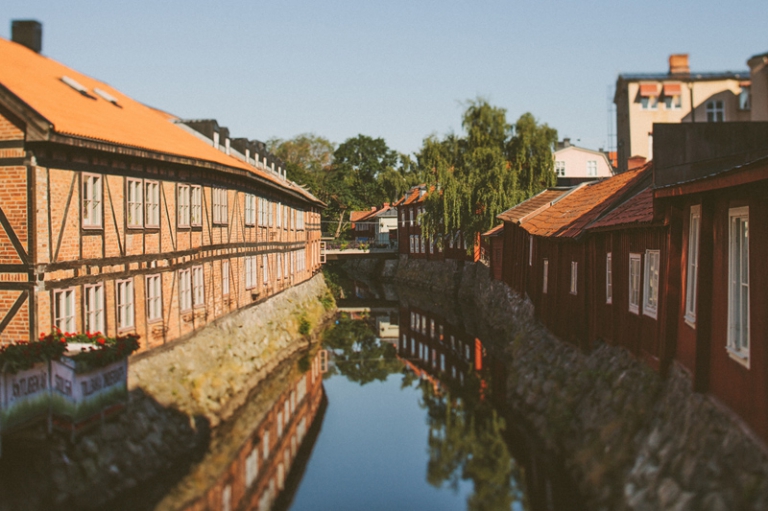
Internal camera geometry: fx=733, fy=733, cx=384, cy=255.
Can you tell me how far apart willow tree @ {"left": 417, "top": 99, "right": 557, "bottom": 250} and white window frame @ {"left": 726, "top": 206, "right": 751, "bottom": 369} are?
31.6 metres

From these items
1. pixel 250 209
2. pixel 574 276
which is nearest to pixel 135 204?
pixel 250 209

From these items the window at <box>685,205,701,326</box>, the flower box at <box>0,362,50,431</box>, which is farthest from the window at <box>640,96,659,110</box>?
the flower box at <box>0,362,50,431</box>

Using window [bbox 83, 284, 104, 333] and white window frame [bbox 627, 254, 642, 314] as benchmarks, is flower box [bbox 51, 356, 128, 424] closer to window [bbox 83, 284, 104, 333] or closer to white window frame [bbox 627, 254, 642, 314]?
window [bbox 83, 284, 104, 333]

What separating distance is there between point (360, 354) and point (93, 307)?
48.6 feet

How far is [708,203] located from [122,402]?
1122 centimetres

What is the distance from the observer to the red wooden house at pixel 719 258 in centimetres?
901

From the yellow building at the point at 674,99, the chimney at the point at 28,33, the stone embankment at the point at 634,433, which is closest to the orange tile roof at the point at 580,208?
the stone embankment at the point at 634,433

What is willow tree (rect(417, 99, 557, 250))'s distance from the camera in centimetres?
4241

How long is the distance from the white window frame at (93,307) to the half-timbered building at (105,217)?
3 cm

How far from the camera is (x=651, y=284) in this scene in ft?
47.6

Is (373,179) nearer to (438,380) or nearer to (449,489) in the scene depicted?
(438,380)

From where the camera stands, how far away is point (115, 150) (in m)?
15.7

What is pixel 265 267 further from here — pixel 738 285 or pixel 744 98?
pixel 744 98

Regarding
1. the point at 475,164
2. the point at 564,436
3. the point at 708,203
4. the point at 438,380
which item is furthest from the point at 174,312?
the point at 475,164
